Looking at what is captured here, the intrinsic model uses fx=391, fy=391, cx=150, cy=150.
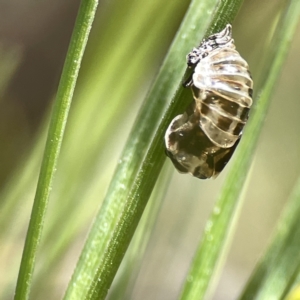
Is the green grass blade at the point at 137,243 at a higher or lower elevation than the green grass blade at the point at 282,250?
lower

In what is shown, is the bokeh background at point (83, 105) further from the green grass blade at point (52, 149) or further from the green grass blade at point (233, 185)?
the green grass blade at point (52, 149)

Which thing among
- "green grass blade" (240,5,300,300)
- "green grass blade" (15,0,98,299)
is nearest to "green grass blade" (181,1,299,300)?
"green grass blade" (240,5,300,300)

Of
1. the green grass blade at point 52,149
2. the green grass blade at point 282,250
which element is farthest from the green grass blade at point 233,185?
the green grass blade at point 52,149

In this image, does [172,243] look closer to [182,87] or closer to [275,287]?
[275,287]

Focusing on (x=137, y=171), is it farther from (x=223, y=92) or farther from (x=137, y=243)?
(x=137, y=243)

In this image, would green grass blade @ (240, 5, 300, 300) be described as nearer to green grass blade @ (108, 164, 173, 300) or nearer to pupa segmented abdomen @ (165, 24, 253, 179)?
pupa segmented abdomen @ (165, 24, 253, 179)

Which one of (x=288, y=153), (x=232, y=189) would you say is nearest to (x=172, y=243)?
(x=288, y=153)
